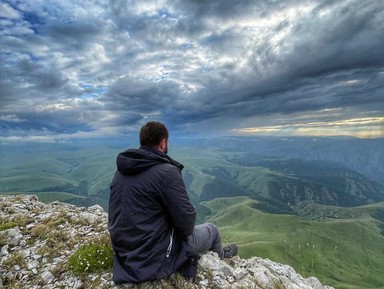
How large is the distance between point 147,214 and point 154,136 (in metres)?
2.00

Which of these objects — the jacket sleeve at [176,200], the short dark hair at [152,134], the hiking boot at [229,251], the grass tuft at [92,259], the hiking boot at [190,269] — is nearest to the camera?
the jacket sleeve at [176,200]

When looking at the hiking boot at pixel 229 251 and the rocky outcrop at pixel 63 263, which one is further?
the hiking boot at pixel 229 251

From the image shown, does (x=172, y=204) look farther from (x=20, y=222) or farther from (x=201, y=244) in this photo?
(x=20, y=222)

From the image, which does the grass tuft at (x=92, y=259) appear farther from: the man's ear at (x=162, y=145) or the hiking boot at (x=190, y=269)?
the man's ear at (x=162, y=145)

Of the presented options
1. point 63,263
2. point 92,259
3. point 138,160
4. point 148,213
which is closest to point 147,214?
point 148,213

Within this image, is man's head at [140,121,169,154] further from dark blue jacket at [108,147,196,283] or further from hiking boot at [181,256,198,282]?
hiking boot at [181,256,198,282]

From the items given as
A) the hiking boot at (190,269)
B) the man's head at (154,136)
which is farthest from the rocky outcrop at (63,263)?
Result: the man's head at (154,136)

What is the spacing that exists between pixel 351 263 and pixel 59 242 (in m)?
241

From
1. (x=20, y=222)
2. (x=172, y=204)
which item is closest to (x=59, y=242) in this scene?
(x=20, y=222)

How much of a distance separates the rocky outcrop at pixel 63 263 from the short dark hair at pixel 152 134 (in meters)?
3.57

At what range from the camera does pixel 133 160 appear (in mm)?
6711

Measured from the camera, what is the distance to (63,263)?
7984 mm

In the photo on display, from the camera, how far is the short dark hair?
712 centimetres

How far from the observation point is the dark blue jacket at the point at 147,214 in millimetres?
6648
